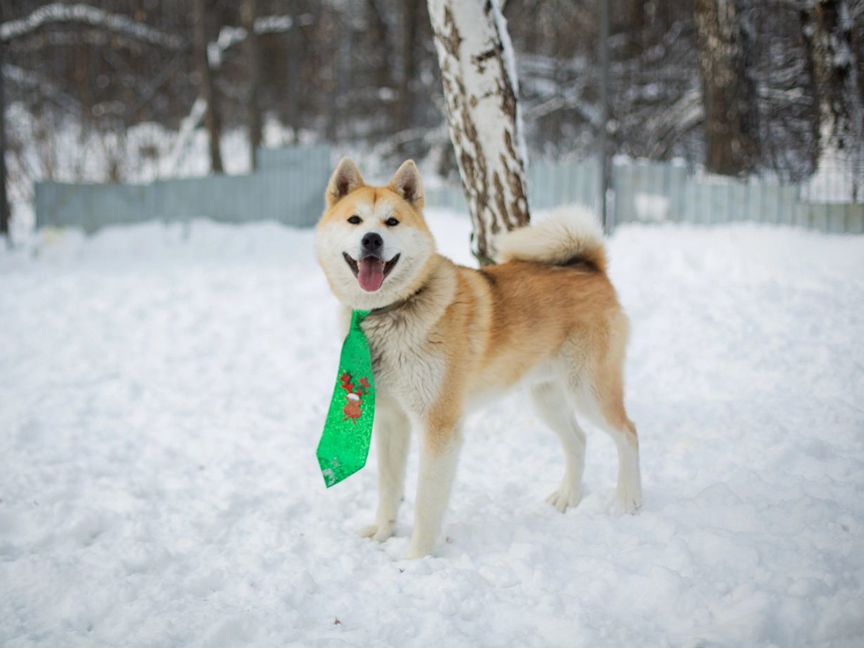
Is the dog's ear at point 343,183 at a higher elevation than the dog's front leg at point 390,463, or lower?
higher

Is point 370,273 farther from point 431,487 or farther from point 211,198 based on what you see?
point 211,198

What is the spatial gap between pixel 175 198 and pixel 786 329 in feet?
32.4

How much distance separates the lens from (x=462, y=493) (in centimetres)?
321

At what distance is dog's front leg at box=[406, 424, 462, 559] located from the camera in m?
2.63

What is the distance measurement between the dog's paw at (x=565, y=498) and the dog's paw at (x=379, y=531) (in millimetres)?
796

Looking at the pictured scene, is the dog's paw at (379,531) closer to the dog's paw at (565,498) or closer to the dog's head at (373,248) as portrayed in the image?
the dog's paw at (565,498)

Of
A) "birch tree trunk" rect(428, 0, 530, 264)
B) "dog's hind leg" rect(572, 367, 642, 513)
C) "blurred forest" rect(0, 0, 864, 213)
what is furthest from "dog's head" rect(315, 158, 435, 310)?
"blurred forest" rect(0, 0, 864, 213)

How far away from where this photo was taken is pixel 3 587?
228 centimetres

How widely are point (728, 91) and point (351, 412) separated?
7754 mm

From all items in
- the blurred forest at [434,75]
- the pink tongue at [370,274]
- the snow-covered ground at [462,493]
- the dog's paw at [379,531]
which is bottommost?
the dog's paw at [379,531]

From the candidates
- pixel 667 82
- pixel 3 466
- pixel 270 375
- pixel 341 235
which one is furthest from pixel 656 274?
pixel 667 82

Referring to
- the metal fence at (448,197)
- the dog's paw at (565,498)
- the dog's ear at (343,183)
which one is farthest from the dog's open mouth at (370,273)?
the metal fence at (448,197)

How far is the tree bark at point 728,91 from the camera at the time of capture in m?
8.13

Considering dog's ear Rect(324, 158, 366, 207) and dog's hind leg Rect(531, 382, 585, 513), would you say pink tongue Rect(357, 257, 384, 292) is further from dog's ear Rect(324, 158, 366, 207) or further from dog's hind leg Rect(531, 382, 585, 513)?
dog's hind leg Rect(531, 382, 585, 513)
